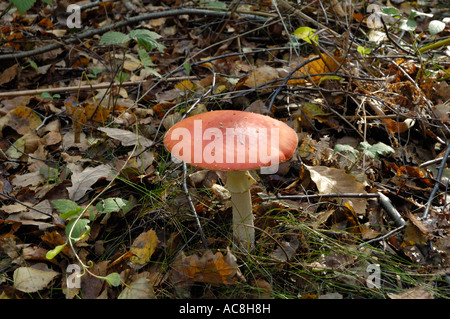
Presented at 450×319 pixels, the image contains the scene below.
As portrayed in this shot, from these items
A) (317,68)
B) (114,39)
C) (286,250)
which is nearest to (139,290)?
(286,250)

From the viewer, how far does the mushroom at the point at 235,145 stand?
1.67 meters

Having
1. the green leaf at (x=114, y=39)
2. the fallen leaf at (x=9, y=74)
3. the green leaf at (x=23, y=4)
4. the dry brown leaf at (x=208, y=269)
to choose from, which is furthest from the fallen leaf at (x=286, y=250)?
the fallen leaf at (x=9, y=74)

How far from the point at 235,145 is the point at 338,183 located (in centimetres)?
108

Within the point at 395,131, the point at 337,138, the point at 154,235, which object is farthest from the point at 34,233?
the point at 395,131

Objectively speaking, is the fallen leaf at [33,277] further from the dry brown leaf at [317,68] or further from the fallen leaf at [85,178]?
the dry brown leaf at [317,68]

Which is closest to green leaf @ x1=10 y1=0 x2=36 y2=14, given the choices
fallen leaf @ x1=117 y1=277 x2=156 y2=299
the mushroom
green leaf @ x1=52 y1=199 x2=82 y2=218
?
green leaf @ x1=52 y1=199 x2=82 y2=218

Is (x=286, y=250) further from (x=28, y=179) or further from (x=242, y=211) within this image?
(x=28, y=179)

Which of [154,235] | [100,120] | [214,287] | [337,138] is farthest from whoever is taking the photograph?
[100,120]

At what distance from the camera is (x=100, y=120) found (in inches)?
130

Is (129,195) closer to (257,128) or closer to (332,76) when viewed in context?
(257,128)

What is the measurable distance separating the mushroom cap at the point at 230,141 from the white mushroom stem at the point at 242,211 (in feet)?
0.94

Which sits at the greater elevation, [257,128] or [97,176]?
[257,128]

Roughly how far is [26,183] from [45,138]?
21.9 inches

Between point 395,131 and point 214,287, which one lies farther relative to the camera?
point 395,131
